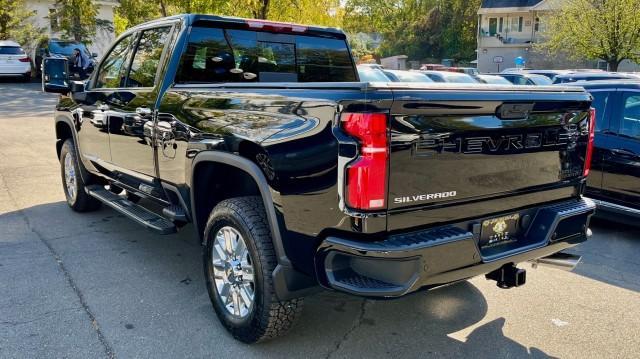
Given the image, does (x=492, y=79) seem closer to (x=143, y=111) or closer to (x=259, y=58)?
(x=259, y=58)

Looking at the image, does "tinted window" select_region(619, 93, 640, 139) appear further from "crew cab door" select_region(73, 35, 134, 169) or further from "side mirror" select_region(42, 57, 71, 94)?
"side mirror" select_region(42, 57, 71, 94)

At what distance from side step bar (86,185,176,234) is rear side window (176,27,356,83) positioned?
3.56ft

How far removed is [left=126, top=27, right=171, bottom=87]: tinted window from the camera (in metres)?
4.44

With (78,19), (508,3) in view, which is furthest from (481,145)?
(508,3)

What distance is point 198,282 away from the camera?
4.36 meters

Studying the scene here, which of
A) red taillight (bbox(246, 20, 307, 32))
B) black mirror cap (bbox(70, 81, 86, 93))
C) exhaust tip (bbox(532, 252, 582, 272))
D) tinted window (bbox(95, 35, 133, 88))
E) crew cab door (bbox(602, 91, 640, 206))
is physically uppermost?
red taillight (bbox(246, 20, 307, 32))

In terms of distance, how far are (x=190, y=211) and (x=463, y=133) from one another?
2025 mm

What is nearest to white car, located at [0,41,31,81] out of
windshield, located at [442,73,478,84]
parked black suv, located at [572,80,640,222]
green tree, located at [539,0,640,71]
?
windshield, located at [442,73,478,84]

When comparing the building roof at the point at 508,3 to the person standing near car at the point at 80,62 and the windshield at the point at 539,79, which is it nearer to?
the person standing near car at the point at 80,62

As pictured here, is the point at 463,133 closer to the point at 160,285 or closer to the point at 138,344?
the point at 138,344

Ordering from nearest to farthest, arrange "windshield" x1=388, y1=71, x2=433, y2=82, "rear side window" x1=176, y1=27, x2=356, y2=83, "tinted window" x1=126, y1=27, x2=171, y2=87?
1. "rear side window" x1=176, y1=27, x2=356, y2=83
2. "tinted window" x1=126, y1=27, x2=171, y2=87
3. "windshield" x1=388, y1=71, x2=433, y2=82

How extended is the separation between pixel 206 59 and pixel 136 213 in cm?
136

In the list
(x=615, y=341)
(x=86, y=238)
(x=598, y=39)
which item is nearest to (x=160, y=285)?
(x=86, y=238)

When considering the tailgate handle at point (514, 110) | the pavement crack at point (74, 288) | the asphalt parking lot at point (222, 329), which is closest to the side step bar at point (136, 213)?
the asphalt parking lot at point (222, 329)
